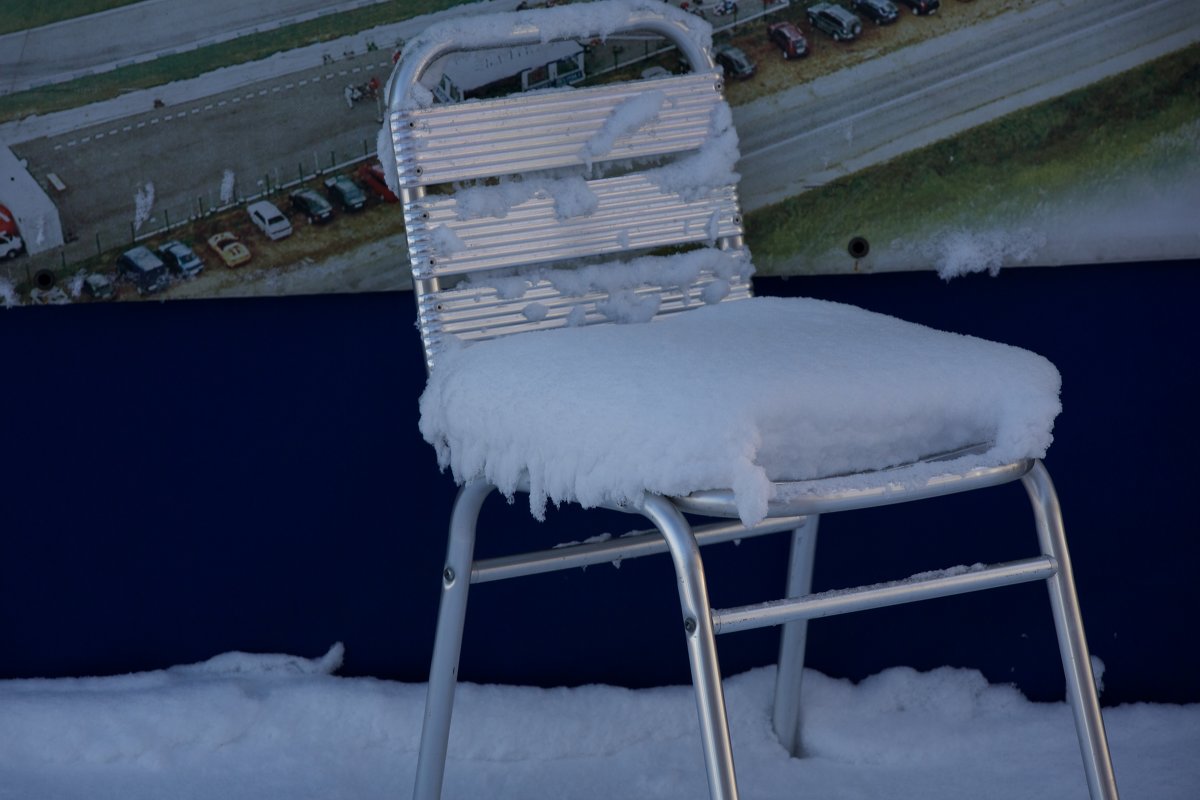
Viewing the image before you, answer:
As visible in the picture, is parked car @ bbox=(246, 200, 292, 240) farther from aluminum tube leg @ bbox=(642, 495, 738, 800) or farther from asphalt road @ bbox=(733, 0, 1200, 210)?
aluminum tube leg @ bbox=(642, 495, 738, 800)

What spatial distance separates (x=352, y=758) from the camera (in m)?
1.29

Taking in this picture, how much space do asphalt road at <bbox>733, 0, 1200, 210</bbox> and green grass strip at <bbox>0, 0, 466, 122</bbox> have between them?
36cm

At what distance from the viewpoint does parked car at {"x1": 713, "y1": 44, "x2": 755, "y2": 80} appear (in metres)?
1.25

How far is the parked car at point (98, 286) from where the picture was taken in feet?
3.96

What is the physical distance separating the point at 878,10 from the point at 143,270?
2.56 ft

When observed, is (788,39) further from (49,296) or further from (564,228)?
(49,296)

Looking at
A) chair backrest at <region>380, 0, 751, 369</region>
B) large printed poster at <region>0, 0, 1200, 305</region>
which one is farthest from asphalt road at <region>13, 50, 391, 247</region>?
chair backrest at <region>380, 0, 751, 369</region>

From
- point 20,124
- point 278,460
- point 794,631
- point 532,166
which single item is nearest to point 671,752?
point 794,631

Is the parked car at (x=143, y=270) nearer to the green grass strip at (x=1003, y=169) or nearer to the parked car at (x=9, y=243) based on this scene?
the parked car at (x=9, y=243)

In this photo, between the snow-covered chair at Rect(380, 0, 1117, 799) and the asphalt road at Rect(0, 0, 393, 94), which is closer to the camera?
the snow-covered chair at Rect(380, 0, 1117, 799)

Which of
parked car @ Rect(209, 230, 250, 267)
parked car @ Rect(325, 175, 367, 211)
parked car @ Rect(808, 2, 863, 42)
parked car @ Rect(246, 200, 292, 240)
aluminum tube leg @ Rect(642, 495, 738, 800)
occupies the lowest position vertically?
aluminum tube leg @ Rect(642, 495, 738, 800)

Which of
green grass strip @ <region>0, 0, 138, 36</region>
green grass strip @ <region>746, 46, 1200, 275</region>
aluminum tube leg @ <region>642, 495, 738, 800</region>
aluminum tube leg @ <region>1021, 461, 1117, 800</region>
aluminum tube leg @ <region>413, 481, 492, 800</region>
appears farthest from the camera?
green grass strip @ <region>746, 46, 1200, 275</region>

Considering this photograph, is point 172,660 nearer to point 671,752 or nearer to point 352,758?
point 352,758

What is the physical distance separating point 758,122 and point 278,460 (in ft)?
2.04
